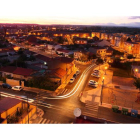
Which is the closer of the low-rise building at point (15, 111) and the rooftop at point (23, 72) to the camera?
the low-rise building at point (15, 111)

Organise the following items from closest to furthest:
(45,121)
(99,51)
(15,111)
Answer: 1. (45,121)
2. (15,111)
3. (99,51)

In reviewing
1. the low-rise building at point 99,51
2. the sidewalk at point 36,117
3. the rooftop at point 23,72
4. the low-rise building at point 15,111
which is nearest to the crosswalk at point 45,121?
the sidewalk at point 36,117

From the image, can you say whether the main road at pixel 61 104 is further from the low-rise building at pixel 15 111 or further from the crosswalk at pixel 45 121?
the low-rise building at pixel 15 111

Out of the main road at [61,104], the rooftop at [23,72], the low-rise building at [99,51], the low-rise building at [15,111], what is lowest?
the main road at [61,104]

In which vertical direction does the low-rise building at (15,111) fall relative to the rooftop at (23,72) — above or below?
below

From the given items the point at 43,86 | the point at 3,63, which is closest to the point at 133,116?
the point at 43,86

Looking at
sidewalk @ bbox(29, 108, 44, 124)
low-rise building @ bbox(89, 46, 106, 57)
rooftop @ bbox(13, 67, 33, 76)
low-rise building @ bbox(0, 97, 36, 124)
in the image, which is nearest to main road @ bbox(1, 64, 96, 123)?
sidewalk @ bbox(29, 108, 44, 124)

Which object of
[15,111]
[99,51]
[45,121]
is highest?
[99,51]

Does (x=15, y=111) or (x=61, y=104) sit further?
(x=61, y=104)

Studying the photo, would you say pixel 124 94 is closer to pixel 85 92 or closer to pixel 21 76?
pixel 85 92

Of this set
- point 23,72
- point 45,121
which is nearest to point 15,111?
point 45,121

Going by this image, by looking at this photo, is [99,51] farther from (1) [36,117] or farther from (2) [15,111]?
(2) [15,111]
